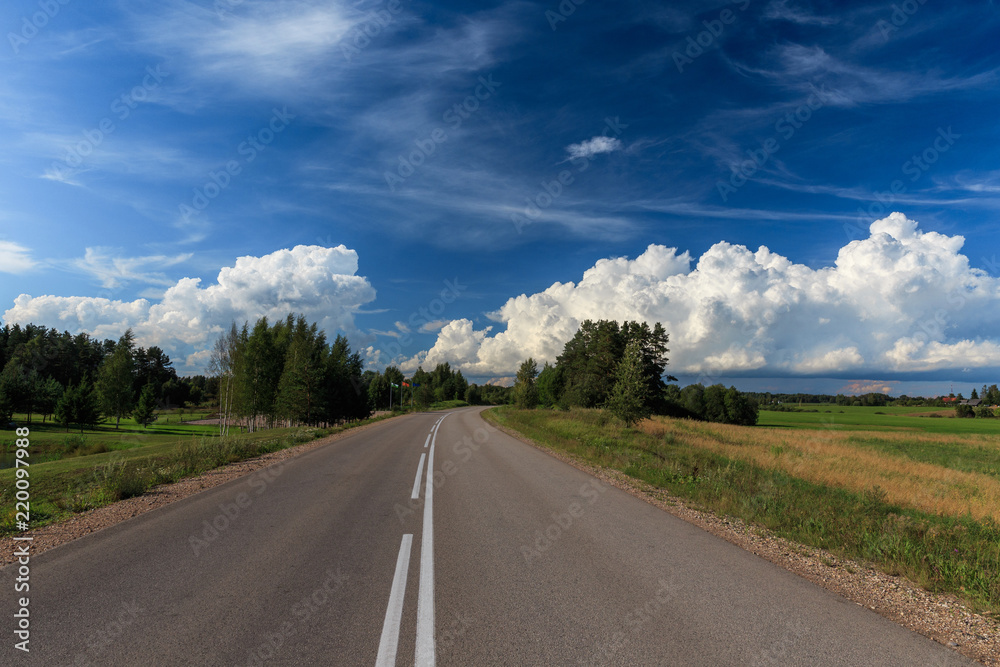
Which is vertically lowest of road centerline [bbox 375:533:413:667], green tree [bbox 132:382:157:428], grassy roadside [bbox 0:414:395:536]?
green tree [bbox 132:382:157:428]

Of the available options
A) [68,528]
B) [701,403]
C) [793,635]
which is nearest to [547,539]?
[793,635]

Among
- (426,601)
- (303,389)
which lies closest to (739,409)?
(303,389)

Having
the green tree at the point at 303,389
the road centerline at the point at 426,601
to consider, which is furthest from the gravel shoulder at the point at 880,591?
the green tree at the point at 303,389

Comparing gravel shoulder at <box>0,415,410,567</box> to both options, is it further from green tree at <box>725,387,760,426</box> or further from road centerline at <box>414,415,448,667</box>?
green tree at <box>725,387,760,426</box>

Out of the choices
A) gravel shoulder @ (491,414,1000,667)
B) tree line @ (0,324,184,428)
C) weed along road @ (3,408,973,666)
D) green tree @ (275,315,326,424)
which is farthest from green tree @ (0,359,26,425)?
gravel shoulder @ (491,414,1000,667)

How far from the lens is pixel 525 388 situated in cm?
8650

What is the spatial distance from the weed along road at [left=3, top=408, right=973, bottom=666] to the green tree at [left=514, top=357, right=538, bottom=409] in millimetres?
76992

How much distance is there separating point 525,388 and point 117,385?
62155mm

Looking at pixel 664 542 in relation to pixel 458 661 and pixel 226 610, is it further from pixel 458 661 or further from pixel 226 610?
pixel 226 610

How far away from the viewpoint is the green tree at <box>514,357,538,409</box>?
8588 centimetres

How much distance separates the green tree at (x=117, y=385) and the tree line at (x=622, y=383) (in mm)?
60192

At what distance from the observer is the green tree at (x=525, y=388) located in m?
85.9

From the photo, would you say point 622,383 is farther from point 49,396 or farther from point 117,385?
point 49,396

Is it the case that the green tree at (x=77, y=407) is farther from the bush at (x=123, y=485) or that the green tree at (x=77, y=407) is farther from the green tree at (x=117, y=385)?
the bush at (x=123, y=485)
